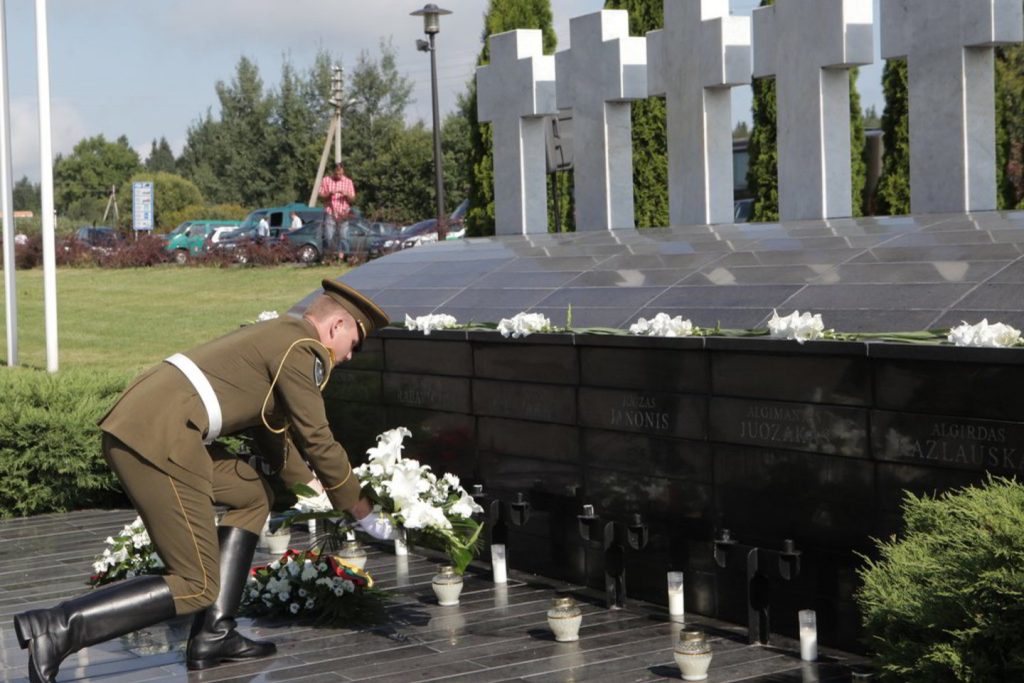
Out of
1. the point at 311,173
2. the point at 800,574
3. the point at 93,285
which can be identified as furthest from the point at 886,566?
the point at 311,173

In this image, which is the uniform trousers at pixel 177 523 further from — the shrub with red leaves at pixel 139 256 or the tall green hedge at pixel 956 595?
the shrub with red leaves at pixel 139 256

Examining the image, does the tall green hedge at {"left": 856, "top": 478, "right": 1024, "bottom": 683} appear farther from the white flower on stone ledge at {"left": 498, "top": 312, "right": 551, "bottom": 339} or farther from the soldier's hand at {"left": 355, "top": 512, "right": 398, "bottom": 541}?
the white flower on stone ledge at {"left": 498, "top": 312, "right": 551, "bottom": 339}

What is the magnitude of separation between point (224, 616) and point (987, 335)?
3388 mm

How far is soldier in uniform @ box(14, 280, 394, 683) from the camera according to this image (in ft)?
18.3

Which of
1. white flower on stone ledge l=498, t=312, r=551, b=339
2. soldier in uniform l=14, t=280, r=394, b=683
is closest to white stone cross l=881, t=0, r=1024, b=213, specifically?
white flower on stone ledge l=498, t=312, r=551, b=339

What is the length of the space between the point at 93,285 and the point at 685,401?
24296 mm

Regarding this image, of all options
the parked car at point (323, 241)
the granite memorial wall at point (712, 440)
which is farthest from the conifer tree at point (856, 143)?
the granite memorial wall at point (712, 440)

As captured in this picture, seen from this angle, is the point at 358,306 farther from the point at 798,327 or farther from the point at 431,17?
the point at 431,17

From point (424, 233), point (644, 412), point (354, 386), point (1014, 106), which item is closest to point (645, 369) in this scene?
point (644, 412)

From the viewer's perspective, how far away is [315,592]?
273 inches

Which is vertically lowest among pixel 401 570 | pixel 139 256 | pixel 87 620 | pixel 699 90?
pixel 401 570

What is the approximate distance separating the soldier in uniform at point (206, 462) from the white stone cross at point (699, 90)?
5.51 metres

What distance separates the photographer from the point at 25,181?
263 feet

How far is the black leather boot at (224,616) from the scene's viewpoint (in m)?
6.12
